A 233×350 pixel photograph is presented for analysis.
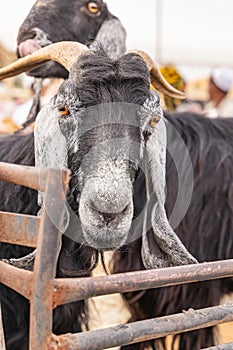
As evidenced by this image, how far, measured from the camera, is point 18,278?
1.70 m

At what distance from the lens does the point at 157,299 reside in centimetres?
364

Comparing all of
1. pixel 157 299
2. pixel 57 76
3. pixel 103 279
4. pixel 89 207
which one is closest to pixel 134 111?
pixel 89 207

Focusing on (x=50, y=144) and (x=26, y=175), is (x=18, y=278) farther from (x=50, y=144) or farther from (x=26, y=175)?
(x=50, y=144)

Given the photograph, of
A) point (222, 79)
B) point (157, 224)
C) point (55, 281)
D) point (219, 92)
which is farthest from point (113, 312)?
point (222, 79)

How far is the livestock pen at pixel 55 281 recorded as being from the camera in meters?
1.62

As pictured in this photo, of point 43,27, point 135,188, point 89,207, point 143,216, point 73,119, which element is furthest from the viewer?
point 43,27

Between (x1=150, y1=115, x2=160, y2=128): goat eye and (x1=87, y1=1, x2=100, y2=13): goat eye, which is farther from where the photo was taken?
(x1=87, y1=1, x2=100, y2=13): goat eye

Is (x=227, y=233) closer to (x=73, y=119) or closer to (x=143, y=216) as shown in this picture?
(x=143, y=216)

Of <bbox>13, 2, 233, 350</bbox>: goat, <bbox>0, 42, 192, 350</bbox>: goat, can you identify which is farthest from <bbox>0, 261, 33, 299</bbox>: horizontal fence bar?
<bbox>13, 2, 233, 350</bbox>: goat

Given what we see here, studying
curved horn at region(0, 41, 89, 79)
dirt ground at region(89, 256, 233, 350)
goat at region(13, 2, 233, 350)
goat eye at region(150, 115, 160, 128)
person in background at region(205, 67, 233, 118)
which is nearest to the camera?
goat eye at region(150, 115, 160, 128)

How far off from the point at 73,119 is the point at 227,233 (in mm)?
1660

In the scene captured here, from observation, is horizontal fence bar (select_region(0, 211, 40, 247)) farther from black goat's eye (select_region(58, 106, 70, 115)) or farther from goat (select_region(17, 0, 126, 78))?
goat (select_region(17, 0, 126, 78))

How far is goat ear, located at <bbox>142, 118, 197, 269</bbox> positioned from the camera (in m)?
2.49

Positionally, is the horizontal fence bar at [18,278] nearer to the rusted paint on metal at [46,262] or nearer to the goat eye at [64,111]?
the rusted paint on metal at [46,262]
